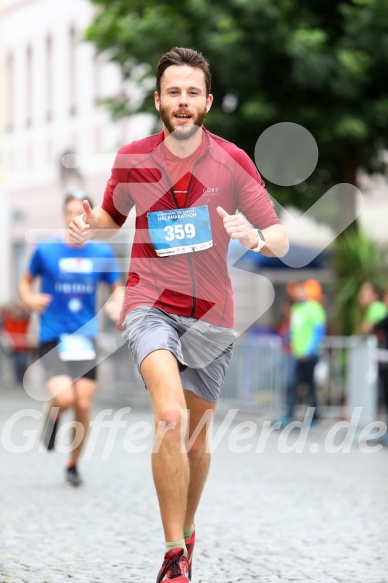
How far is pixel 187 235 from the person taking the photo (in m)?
5.21

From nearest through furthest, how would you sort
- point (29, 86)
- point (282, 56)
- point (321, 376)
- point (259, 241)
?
point (259, 241)
point (321, 376)
point (282, 56)
point (29, 86)

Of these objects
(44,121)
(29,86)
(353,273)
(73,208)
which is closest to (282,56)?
(353,273)

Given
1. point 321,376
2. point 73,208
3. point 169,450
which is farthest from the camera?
point 321,376

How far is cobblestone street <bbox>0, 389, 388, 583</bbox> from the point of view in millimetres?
5984

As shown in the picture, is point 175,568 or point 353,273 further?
point 353,273

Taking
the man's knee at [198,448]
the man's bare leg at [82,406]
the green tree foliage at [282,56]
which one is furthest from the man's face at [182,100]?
the green tree foliage at [282,56]

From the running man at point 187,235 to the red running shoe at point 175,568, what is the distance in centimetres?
31

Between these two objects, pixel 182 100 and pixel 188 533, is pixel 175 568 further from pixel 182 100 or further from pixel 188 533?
pixel 182 100

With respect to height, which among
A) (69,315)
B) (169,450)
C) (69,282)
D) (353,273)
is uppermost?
(353,273)

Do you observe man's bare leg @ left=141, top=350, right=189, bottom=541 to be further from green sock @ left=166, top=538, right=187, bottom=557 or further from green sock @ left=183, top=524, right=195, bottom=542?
green sock @ left=183, top=524, right=195, bottom=542

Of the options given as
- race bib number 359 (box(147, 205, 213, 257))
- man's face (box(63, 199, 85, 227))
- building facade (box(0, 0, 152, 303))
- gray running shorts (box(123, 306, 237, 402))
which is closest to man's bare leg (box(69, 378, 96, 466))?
man's face (box(63, 199, 85, 227))

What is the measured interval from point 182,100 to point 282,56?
40.1 feet

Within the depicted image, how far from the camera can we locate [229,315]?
5.38 metres

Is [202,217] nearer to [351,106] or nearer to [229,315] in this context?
[229,315]
